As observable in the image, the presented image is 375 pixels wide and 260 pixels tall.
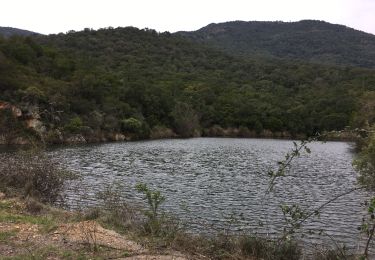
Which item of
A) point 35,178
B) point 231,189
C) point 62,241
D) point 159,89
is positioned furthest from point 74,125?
point 62,241

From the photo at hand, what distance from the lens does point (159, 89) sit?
100 metres

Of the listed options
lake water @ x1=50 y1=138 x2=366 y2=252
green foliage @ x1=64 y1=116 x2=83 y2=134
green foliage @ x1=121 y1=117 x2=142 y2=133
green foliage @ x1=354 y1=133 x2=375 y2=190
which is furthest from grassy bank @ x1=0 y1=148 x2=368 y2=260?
green foliage @ x1=121 y1=117 x2=142 y2=133

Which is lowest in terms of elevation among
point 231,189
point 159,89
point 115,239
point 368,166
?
point 231,189

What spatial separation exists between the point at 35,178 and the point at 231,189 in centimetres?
1274

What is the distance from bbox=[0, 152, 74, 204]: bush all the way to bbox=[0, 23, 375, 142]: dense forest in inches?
1046

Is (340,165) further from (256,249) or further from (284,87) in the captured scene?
(284,87)

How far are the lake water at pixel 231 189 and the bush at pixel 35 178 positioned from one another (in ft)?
4.88

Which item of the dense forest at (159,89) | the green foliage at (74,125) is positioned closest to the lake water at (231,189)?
the dense forest at (159,89)

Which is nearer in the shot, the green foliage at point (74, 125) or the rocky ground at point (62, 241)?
the rocky ground at point (62, 241)

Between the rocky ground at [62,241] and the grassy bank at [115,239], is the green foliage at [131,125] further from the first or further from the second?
the rocky ground at [62,241]

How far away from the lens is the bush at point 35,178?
17.8 metres

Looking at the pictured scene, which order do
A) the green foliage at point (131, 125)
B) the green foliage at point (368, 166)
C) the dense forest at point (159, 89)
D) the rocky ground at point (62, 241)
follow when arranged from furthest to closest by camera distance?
the green foliage at point (131, 125), the dense forest at point (159, 89), the rocky ground at point (62, 241), the green foliage at point (368, 166)

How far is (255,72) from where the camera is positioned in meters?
145

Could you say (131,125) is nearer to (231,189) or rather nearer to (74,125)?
(74,125)
